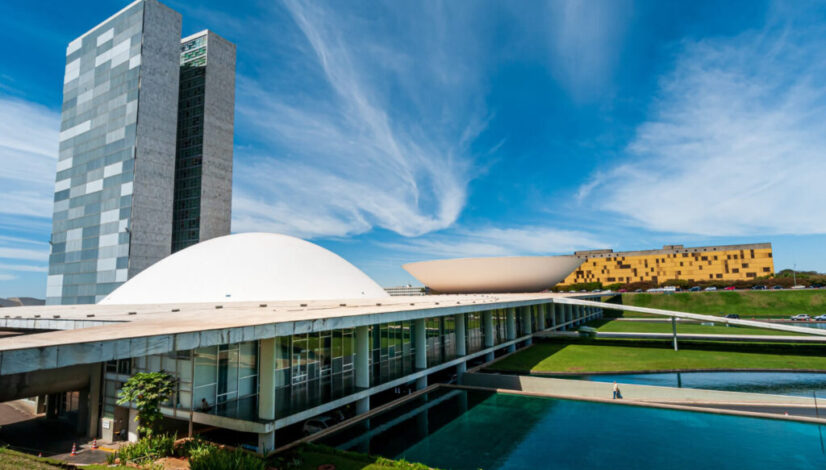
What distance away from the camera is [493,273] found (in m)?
49.6

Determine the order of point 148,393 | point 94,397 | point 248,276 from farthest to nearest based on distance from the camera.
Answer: point 248,276 → point 94,397 → point 148,393

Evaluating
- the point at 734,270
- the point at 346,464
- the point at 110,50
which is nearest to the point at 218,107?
the point at 110,50

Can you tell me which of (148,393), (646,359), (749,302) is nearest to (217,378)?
(148,393)

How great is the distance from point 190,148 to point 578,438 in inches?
2768

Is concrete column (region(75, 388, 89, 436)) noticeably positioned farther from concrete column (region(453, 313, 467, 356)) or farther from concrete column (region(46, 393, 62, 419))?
concrete column (region(453, 313, 467, 356))

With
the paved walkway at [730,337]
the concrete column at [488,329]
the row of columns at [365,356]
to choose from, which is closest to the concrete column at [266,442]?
the row of columns at [365,356]

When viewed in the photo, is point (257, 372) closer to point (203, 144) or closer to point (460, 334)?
point (460, 334)

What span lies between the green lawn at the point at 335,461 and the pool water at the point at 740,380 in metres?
15.9

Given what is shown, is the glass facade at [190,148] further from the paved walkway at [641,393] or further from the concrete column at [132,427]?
the paved walkway at [641,393]

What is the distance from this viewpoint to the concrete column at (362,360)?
18.2m

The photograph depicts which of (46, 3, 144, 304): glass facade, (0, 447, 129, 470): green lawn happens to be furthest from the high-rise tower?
(0, 447, 129, 470): green lawn

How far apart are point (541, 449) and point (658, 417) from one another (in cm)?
675

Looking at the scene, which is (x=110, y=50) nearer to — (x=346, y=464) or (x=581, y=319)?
(x=346, y=464)

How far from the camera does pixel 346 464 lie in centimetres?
1250
